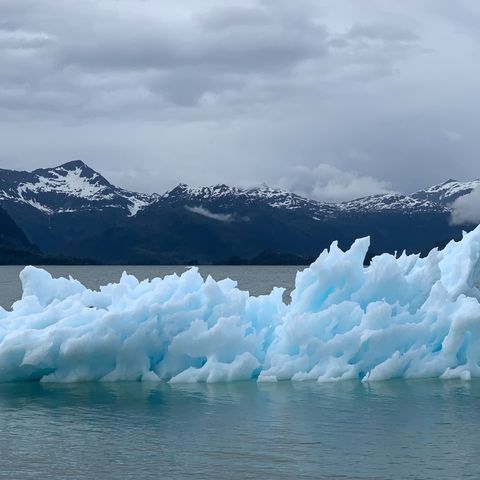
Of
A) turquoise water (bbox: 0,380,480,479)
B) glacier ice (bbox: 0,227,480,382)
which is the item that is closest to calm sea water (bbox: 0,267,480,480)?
turquoise water (bbox: 0,380,480,479)

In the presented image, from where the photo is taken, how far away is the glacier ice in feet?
87.1

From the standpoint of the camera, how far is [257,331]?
28.9 meters

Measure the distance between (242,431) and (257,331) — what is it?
831 cm

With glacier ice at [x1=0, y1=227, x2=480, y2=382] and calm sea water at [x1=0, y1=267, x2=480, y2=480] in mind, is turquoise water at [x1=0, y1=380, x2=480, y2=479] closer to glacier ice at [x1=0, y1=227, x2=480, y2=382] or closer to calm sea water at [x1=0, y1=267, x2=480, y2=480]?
calm sea water at [x1=0, y1=267, x2=480, y2=480]

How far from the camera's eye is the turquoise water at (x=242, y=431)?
17.8m

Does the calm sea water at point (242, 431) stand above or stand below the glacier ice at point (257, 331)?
below

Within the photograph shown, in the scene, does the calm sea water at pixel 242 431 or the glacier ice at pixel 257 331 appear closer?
the calm sea water at pixel 242 431

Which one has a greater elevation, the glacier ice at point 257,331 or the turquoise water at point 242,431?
the glacier ice at point 257,331

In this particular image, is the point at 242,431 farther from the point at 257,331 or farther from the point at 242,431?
the point at 257,331

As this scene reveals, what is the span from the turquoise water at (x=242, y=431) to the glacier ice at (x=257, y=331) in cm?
66

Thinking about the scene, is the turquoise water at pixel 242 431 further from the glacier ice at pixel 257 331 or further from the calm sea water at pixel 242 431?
the glacier ice at pixel 257 331

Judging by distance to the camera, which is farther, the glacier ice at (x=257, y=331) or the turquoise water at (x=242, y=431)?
the glacier ice at (x=257, y=331)

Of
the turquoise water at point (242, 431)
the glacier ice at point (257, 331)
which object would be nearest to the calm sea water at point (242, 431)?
the turquoise water at point (242, 431)

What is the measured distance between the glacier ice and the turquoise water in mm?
664
